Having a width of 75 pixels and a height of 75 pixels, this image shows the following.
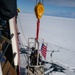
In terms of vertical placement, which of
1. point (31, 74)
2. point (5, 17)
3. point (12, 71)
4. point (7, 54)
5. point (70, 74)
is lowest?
point (70, 74)

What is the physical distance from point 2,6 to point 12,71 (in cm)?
115

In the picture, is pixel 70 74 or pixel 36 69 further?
pixel 70 74

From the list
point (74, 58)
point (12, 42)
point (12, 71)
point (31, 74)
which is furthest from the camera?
point (74, 58)

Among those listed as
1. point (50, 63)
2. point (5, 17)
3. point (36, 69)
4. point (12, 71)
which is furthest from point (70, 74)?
point (5, 17)

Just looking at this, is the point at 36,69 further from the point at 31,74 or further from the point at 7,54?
the point at 7,54

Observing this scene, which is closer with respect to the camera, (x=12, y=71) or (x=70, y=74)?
(x=12, y=71)

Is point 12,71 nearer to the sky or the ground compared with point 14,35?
nearer to the ground

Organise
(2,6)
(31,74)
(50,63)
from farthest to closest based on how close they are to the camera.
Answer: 1. (50,63)
2. (31,74)
3. (2,6)

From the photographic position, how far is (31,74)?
164 inches

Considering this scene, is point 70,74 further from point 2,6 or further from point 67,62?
point 2,6

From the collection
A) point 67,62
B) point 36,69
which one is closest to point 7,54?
point 36,69

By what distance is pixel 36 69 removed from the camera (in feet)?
13.6

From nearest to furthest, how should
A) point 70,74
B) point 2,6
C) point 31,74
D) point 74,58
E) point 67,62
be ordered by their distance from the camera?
point 2,6 < point 31,74 < point 70,74 < point 67,62 < point 74,58

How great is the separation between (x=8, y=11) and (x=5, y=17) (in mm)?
77
